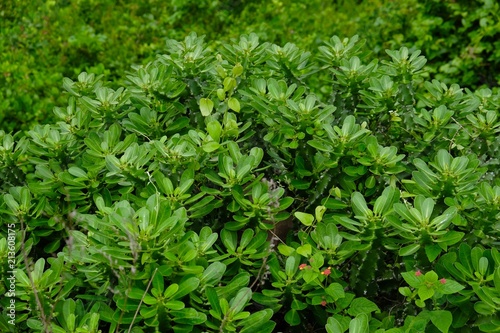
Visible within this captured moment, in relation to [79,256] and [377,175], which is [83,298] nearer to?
[79,256]

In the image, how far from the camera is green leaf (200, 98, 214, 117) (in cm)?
212

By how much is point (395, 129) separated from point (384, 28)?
3666 mm

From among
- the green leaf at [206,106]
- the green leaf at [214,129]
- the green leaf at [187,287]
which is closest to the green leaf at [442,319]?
the green leaf at [187,287]

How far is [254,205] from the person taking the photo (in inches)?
73.4

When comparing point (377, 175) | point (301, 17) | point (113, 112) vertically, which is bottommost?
point (301, 17)

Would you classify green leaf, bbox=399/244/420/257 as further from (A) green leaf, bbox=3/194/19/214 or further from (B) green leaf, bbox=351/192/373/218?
(A) green leaf, bbox=3/194/19/214

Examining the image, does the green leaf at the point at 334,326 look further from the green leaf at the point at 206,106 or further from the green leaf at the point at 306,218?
the green leaf at the point at 206,106

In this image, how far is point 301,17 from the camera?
6465 mm

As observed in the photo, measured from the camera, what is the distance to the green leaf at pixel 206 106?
6.96ft

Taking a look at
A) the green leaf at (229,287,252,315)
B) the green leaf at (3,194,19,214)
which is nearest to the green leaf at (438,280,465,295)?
the green leaf at (229,287,252,315)

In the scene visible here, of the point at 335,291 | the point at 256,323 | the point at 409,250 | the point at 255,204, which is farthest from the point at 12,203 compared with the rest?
the point at 409,250

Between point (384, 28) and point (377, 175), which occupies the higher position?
point (377, 175)

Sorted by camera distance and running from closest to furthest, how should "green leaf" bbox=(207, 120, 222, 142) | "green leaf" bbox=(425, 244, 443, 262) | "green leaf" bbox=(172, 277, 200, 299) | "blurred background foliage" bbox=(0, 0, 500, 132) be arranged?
"green leaf" bbox=(172, 277, 200, 299) < "green leaf" bbox=(425, 244, 443, 262) < "green leaf" bbox=(207, 120, 222, 142) < "blurred background foliage" bbox=(0, 0, 500, 132)

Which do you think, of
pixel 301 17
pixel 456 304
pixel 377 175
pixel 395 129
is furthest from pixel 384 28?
pixel 456 304
